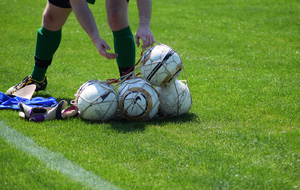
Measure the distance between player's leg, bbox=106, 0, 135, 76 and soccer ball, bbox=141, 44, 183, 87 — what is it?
0.83 meters

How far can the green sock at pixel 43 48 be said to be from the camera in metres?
4.87

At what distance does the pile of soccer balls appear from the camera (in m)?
3.73

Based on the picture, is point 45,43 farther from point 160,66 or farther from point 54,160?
point 54,160

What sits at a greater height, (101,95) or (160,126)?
(101,95)

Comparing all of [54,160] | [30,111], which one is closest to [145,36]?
[30,111]

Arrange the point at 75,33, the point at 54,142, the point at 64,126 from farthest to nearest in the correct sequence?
1. the point at 75,33
2. the point at 64,126
3. the point at 54,142

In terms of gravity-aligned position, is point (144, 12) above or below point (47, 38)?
above

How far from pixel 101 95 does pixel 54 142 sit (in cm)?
70

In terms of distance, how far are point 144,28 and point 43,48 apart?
5.50 ft

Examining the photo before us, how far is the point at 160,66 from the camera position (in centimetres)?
376

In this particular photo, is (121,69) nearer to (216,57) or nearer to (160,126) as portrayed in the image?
(160,126)

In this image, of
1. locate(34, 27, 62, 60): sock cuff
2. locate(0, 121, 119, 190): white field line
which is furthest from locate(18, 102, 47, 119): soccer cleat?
locate(34, 27, 62, 60): sock cuff

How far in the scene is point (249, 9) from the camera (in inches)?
508

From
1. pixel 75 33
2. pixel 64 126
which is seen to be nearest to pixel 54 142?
pixel 64 126
